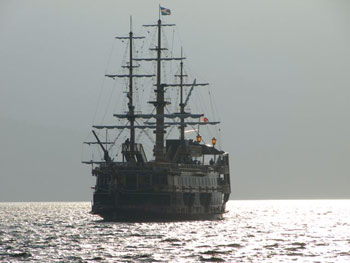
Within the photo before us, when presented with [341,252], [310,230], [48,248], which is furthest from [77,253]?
[310,230]

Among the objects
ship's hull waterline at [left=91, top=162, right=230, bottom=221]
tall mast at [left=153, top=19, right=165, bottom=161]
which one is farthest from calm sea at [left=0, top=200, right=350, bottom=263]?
tall mast at [left=153, top=19, right=165, bottom=161]

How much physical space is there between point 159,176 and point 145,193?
10.1 feet

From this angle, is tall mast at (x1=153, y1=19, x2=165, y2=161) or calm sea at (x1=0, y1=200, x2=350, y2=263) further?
tall mast at (x1=153, y1=19, x2=165, y2=161)

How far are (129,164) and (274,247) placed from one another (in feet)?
144

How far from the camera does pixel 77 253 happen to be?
7462 cm

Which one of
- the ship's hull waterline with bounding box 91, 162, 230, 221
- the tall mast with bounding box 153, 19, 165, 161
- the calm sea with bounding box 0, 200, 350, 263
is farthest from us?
the tall mast with bounding box 153, 19, 165, 161

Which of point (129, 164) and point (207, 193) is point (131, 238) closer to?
point (129, 164)

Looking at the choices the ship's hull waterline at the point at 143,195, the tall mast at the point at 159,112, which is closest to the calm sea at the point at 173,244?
the ship's hull waterline at the point at 143,195

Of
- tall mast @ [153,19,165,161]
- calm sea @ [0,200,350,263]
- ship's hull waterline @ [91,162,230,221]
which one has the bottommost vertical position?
calm sea @ [0,200,350,263]

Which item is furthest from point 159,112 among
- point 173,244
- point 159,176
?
point 173,244

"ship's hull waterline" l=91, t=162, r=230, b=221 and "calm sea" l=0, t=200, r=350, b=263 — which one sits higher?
"ship's hull waterline" l=91, t=162, r=230, b=221

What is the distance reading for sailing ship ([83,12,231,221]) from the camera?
117188 mm

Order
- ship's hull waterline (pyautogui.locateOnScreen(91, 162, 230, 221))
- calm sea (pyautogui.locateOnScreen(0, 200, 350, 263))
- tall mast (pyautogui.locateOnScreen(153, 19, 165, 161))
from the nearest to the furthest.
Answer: calm sea (pyautogui.locateOnScreen(0, 200, 350, 263))
ship's hull waterline (pyautogui.locateOnScreen(91, 162, 230, 221))
tall mast (pyautogui.locateOnScreen(153, 19, 165, 161))

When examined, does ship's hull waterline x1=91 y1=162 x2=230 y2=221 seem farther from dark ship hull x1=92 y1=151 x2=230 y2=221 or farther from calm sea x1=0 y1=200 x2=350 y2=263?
calm sea x1=0 y1=200 x2=350 y2=263
